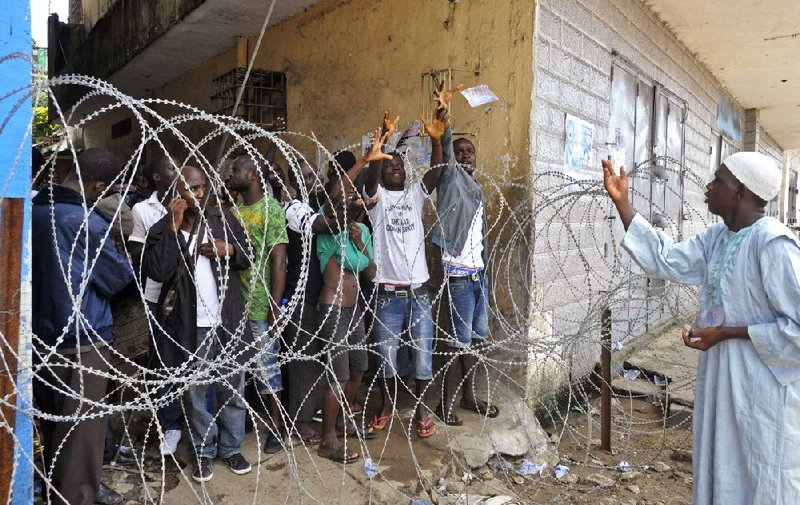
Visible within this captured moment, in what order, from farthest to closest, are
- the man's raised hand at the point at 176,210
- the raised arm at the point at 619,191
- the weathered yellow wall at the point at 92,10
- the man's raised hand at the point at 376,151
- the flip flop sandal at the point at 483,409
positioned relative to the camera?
the weathered yellow wall at the point at 92,10, the flip flop sandal at the point at 483,409, the man's raised hand at the point at 376,151, the man's raised hand at the point at 176,210, the raised arm at the point at 619,191

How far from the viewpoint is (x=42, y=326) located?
2600 mm

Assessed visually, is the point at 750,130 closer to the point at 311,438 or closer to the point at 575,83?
the point at 575,83

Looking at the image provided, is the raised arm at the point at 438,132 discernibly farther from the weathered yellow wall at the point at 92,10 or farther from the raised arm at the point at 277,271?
the weathered yellow wall at the point at 92,10

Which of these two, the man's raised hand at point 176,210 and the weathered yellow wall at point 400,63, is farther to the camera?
the weathered yellow wall at point 400,63

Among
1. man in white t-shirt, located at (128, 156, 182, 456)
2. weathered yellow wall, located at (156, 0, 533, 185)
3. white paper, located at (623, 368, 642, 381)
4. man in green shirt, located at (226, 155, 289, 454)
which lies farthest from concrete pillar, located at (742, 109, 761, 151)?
man in white t-shirt, located at (128, 156, 182, 456)

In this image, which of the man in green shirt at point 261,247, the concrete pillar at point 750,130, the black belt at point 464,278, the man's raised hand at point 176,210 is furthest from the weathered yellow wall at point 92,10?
the concrete pillar at point 750,130

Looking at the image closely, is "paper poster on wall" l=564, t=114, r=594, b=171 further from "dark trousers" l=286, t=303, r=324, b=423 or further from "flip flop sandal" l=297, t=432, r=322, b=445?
"flip flop sandal" l=297, t=432, r=322, b=445

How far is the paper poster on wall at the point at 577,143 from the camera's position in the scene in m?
4.60

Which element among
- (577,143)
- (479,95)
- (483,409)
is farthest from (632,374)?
(479,95)

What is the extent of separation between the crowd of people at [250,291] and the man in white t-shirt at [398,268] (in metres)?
0.01

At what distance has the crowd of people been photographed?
2.60 meters

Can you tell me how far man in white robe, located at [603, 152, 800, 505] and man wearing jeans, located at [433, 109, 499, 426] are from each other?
5.02ft

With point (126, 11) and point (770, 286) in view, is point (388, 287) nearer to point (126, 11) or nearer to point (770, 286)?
point (770, 286)

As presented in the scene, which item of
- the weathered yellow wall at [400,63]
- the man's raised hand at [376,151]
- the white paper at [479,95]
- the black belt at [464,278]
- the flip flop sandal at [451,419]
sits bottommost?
the flip flop sandal at [451,419]
